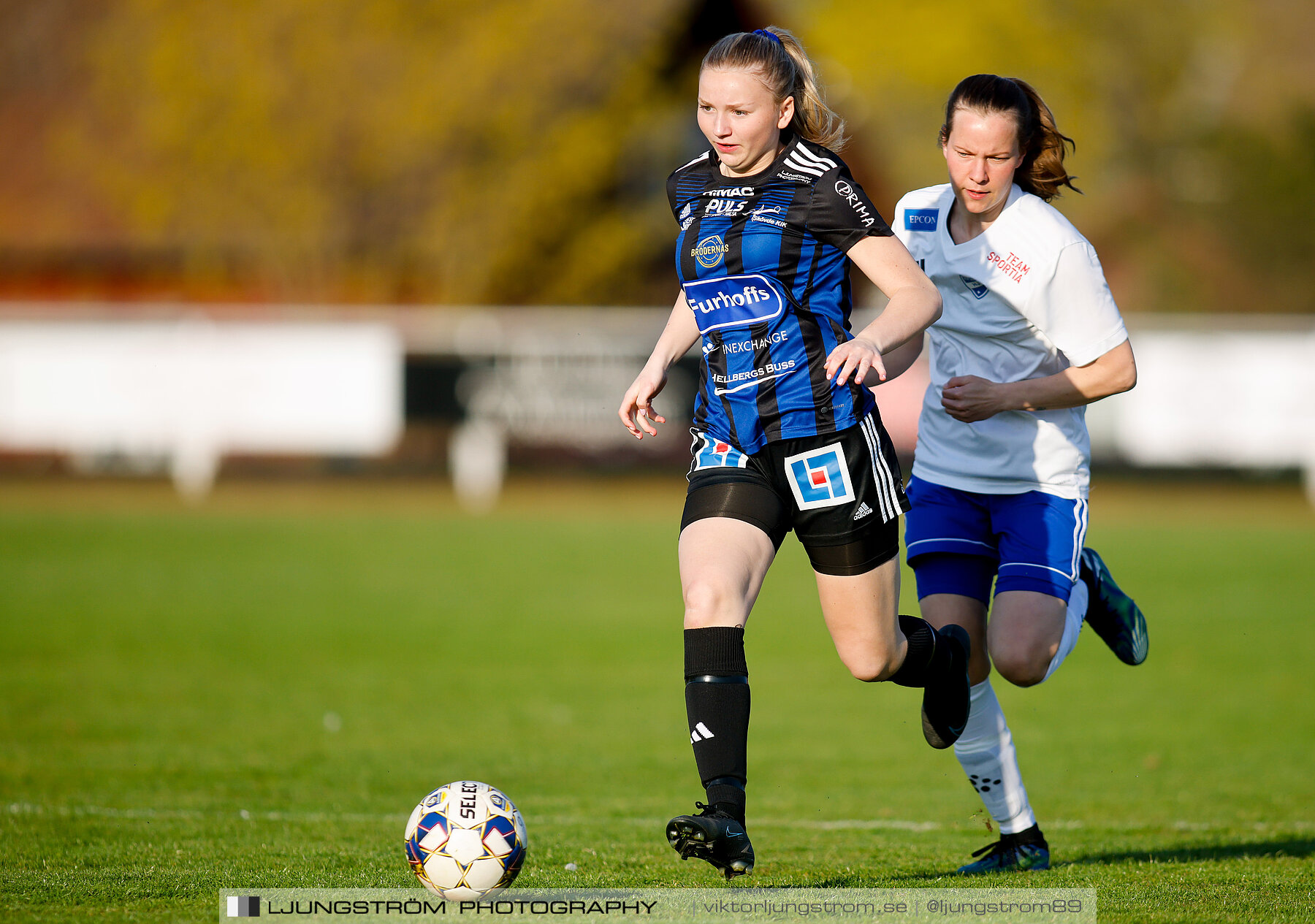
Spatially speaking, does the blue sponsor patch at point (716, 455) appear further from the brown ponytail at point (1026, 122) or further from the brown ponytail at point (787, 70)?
the brown ponytail at point (1026, 122)

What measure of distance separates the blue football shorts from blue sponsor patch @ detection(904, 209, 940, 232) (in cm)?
91

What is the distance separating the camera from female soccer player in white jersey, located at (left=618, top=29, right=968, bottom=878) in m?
4.31

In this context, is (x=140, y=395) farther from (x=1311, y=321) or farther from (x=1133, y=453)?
(x=1311, y=321)

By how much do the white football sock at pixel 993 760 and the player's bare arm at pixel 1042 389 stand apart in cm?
102

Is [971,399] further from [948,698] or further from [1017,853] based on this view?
[1017,853]

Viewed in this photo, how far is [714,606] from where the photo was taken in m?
4.30

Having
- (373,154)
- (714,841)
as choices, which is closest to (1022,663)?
(714,841)

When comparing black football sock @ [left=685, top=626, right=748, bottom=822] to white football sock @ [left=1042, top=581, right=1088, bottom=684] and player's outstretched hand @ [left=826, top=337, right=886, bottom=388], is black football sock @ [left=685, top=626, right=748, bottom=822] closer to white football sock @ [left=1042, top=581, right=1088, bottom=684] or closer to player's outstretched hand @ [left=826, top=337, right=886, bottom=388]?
player's outstretched hand @ [left=826, top=337, right=886, bottom=388]

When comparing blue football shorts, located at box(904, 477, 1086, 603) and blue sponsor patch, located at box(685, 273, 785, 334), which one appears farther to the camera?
blue football shorts, located at box(904, 477, 1086, 603)

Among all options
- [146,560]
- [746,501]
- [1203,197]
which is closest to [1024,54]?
[1203,197]

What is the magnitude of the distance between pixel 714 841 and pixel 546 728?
4889 millimetres

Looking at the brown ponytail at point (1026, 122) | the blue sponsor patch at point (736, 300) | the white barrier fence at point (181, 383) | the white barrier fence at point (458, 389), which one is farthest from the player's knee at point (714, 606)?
the white barrier fence at point (181, 383)

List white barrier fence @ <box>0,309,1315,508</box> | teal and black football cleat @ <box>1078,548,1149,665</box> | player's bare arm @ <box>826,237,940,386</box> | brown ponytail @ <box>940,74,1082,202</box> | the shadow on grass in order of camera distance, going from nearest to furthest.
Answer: player's bare arm @ <box>826,237,940,386</box> < brown ponytail @ <box>940,74,1082,202</box> < the shadow on grass < teal and black football cleat @ <box>1078,548,1149,665</box> < white barrier fence @ <box>0,309,1315,508</box>

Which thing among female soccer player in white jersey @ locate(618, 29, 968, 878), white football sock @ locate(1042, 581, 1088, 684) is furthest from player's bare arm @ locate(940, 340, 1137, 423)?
white football sock @ locate(1042, 581, 1088, 684)
